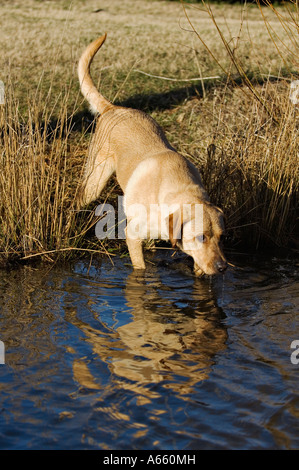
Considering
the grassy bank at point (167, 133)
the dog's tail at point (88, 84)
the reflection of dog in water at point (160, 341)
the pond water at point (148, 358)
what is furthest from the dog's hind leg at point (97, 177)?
the reflection of dog in water at point (160, 341)

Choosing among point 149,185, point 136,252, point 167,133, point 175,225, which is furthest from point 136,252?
point 167,133

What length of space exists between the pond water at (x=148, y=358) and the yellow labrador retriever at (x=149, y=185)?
1.35ft

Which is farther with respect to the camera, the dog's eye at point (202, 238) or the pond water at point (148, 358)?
the dog's eye at point (202, 238)

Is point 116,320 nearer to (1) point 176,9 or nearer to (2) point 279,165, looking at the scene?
(2) point 279,165

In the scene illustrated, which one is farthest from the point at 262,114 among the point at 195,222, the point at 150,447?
the point at 150,447

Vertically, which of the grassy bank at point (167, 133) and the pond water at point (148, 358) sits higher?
the grassy bank at point (167, 133)

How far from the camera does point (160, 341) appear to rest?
4207mm

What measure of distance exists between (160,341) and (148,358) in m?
0.30

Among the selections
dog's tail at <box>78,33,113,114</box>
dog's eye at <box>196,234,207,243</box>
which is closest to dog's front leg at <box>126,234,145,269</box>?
dog's eye at <box>196,234,207,243</box>

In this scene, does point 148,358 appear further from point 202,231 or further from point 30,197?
point 30,197

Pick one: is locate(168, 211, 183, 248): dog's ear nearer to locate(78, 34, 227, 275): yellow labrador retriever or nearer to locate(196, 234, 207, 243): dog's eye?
locate(78, 34, 227, 275): yellow labrador retriever

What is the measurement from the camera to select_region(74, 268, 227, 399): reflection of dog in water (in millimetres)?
3670

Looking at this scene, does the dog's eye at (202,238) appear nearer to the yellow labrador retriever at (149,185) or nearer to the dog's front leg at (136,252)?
the yellow labrador retriever at (149,185)

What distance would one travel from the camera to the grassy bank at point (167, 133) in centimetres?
544
